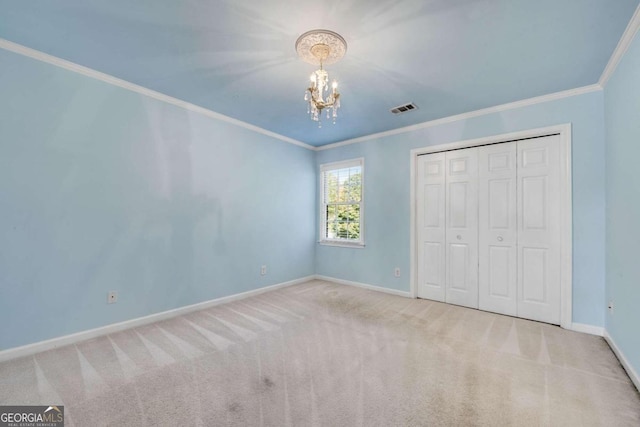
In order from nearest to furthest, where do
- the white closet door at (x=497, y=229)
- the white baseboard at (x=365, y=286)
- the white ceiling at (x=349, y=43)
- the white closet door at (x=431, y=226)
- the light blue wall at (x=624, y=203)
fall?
1. the white ceiling at (x=349, y=43)
2. the light blue wall at (x=624, y=203)
3. the white closet door at (x=497, y=229)
4. the white closet door at (x=431, y=226)
5. the white baseboard at (x=365, y=286)

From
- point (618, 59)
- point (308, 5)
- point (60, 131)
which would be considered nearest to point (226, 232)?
point (60, 131)

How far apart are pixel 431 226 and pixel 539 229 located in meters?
1.24

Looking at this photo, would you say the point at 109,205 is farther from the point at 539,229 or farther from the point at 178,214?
the point at 539,229

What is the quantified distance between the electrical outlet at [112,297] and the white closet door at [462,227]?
13.4 feet

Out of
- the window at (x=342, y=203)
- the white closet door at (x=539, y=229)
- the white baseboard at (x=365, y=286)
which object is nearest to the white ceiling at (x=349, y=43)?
the white closet door at (x=539, y=229)

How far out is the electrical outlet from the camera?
8.93 ft

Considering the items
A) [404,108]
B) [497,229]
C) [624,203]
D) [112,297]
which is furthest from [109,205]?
[624,203]

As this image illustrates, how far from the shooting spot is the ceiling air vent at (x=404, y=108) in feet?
10.9

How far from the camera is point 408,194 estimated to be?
412 centimetres

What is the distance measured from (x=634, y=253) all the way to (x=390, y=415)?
7.12ft

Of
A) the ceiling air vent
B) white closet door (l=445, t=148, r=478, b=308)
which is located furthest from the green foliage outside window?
white closet door (l=445, t=148, r=478, b=308)

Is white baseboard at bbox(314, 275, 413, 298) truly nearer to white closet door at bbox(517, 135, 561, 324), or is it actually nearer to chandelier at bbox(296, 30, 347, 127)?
white closet door at bbox(517, 135, 561, 324)

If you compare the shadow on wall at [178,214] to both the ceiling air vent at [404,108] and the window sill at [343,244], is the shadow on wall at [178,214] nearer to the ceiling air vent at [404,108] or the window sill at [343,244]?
the window sill at [343,244]

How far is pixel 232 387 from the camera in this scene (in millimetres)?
1891
